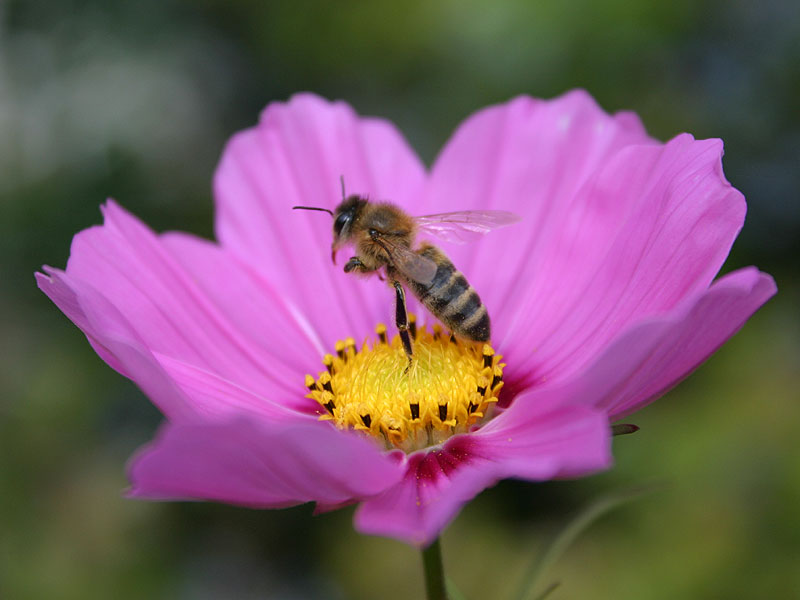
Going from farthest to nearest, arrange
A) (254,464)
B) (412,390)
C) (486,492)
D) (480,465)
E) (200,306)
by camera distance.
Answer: (486,492) < (200,306) < (412,390) < (480,465) < (254,464)

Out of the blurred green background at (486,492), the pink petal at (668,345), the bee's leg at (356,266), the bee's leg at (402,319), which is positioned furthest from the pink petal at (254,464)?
the blurred green background at (486,492)

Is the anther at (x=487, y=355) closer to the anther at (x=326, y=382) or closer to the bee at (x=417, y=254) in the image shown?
the bee at (x=417, y=254)

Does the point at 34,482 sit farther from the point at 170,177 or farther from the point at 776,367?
the point at 776,367

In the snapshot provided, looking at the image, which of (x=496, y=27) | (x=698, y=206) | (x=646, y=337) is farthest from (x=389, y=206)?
(x=496, y=27)

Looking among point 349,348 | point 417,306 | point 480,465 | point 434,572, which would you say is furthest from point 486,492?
point 434,572

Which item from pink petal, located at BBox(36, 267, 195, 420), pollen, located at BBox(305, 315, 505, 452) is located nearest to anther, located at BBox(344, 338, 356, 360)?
pollen, located at BBox(305, 315, 505, 452)

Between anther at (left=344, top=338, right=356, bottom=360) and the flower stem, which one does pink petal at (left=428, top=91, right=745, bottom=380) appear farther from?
the flower stem

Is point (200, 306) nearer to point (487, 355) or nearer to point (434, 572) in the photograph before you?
point (487, 355)
